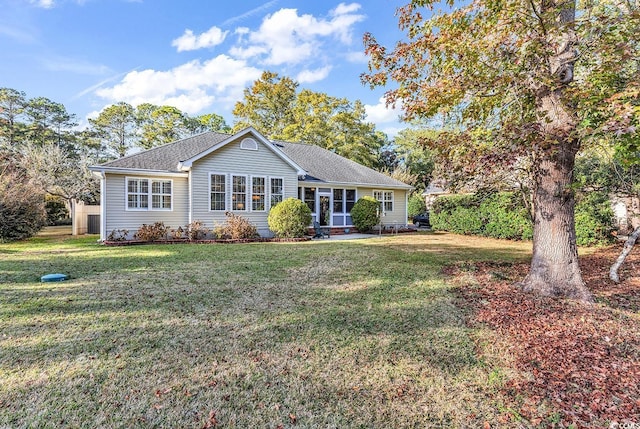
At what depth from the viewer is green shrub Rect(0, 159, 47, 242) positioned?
1275 cm

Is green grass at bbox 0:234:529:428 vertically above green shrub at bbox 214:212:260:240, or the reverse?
green shrub at bbox 214:212:260:240

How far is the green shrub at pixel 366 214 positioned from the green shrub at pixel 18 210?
48.9 ft

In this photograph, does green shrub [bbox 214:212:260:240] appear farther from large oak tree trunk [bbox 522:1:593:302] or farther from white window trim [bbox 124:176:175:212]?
large oak tree trunk [bbox 522:1:593:302]

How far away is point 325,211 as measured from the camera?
1820cm

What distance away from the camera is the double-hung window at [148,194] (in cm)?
1359

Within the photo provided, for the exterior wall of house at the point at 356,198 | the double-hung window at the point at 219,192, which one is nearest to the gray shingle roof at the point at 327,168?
the exterior wall of house at the point at 356,198

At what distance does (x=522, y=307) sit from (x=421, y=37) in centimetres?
503

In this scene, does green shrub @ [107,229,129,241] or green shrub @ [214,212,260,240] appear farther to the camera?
green shrub @ [214,212,260,240]

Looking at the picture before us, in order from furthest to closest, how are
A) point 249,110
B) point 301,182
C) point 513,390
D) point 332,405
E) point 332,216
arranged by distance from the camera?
1. point 249,110
2. point 332,216
3. point 301,182
4. point 513,390
5. point 332,405

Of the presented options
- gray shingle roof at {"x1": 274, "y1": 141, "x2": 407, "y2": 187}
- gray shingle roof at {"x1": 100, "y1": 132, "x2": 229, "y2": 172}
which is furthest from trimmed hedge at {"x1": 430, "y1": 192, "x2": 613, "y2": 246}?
gray shingle roof at {"x1": 100, "y1": 132, "x2": 229, "y2": 172}

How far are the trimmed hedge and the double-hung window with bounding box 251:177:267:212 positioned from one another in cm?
883

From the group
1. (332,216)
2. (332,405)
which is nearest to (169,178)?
(332,216)

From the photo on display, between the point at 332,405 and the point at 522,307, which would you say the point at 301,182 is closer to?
the point at 522,307

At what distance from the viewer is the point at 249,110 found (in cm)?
3384
